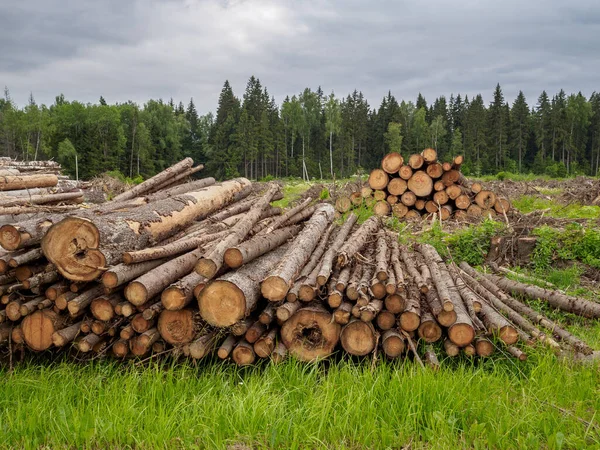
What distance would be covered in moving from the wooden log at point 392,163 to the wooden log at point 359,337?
915cm

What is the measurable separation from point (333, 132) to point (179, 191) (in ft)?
211

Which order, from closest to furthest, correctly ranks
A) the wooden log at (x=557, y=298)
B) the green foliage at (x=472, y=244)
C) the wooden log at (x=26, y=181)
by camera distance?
the wooden log at (x=557, y=298) < the green foliage at (x=472, y=244) < the wooden log at (x=26, y=181)

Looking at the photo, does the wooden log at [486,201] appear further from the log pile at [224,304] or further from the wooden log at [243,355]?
the wooden log at [243,355]

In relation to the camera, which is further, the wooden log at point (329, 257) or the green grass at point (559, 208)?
the green grass at point (559, 208)

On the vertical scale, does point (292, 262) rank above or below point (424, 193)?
below

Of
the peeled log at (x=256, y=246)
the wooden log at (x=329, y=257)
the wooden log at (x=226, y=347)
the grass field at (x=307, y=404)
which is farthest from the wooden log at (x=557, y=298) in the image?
the wooden log at (x=226, y=347)

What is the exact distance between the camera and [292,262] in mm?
5305

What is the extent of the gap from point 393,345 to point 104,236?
11.0ft

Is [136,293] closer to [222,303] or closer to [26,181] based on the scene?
[222,303]

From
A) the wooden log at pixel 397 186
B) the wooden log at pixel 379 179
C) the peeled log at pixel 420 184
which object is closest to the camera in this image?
the peeled log at pixel 420 184

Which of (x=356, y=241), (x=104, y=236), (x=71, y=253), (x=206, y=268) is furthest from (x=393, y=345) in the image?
(x=71, y=253)

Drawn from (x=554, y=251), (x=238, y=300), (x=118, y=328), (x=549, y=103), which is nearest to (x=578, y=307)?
(x=554, y=251)

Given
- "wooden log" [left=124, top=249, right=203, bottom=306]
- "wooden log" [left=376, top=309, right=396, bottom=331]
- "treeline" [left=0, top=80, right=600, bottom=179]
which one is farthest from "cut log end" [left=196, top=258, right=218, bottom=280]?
"treeline" [left=0, top=80, right=600, bottom=179]

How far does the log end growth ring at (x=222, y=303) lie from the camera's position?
4.71 m
